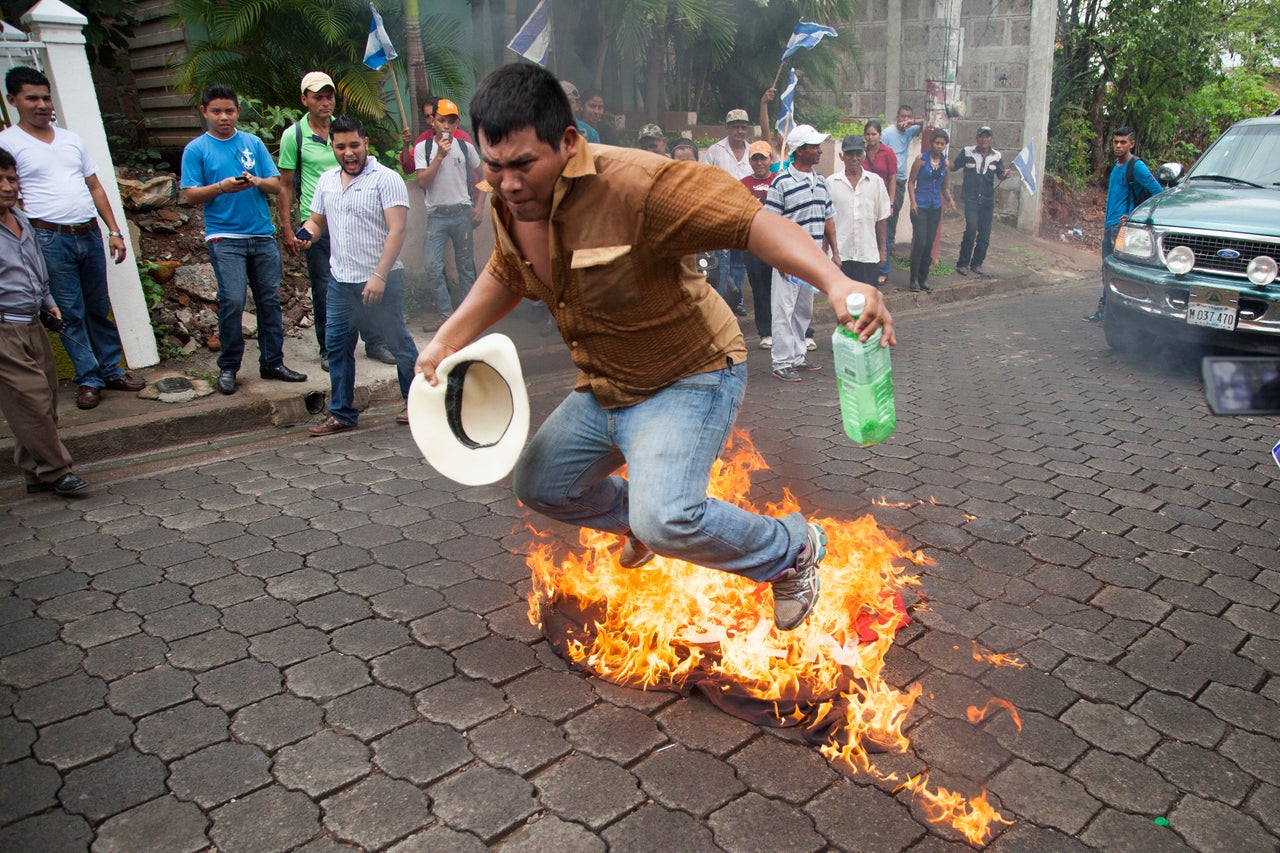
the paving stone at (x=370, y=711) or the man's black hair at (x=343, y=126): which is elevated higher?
the man's black hair at (x=343, y=126)

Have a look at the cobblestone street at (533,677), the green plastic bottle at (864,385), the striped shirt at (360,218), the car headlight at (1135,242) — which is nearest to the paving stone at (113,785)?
the cobblestone street at (533,677)

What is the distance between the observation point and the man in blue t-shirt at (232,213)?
6605mm

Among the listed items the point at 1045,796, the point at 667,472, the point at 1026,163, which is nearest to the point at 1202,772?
the point at 1045,796

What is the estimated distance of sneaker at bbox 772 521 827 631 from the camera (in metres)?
3.22

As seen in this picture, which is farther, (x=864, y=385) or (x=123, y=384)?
(x=123, y=384)

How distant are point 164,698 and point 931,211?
10673 mm

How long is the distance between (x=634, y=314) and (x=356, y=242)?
3.67 meters

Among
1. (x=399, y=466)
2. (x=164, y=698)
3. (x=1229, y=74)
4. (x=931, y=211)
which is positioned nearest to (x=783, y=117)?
(x=931, y=211)

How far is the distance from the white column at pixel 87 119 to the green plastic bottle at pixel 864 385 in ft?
A: 20.0

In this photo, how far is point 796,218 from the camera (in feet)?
25.3

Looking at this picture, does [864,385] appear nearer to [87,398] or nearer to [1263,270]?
[87,398]

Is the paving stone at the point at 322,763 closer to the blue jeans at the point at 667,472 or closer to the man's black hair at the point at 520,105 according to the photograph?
the blue jeans at the point at 667,472

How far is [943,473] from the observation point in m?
5.43

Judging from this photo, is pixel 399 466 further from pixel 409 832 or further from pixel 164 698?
pixel 409 832
